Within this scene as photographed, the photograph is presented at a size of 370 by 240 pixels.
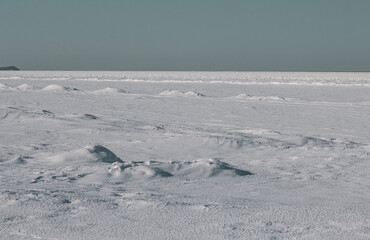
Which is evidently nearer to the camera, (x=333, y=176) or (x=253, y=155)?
(x=333, y=176)

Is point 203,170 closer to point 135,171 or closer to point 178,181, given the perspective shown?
point 178,181

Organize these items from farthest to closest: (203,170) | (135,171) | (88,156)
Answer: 1. (88,156)
2. (203,170)
3. (135,171)

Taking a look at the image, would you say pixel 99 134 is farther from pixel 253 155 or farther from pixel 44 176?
pixel 44 176

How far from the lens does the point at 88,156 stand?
6762mm

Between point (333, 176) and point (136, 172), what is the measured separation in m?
2.12

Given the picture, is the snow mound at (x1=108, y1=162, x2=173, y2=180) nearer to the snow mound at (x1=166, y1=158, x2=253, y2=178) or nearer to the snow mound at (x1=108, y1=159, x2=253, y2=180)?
the snow mound at (x1=108, y1=159, x2=253, y2=180)

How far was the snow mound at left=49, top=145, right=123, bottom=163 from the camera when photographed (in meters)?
6.70

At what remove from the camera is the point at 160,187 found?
523 cm

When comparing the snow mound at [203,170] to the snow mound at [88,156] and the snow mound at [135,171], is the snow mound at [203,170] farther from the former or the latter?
the snow mound at [88,156]

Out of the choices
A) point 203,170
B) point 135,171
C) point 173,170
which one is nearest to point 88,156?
point 135,171

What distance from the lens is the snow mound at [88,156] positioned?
6.70m

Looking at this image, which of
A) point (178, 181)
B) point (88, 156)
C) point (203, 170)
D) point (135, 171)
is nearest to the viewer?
point (178, 181)

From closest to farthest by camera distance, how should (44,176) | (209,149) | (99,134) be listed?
1. (44,176)
2. (209,149)
3. (99,134)

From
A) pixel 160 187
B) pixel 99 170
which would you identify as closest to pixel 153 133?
pixel 99 170
